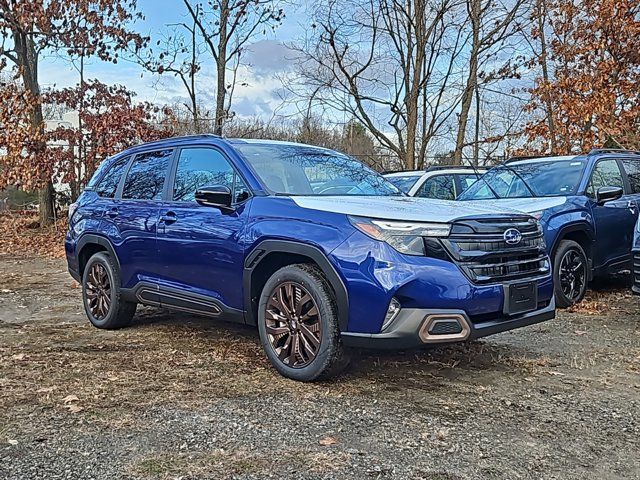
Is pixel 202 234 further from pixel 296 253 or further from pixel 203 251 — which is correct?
pixel 296 253

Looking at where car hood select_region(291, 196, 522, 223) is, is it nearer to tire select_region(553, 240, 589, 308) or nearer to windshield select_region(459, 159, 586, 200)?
tire select_region(553, 240, 589, 308)

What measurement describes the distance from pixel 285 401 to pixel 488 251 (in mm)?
1612

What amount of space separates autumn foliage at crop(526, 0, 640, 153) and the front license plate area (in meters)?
9.16

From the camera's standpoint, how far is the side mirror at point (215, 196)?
4.52 m

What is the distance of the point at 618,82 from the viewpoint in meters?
13.4

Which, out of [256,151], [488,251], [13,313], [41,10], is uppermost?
[41,10]

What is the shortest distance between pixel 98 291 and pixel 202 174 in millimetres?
1832

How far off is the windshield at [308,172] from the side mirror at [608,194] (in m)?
3.12

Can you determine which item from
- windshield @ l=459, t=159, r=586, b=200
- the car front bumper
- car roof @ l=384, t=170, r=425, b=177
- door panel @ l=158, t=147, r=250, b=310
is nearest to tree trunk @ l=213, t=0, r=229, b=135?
car roof @ l=384, t=170, r=425, b=177

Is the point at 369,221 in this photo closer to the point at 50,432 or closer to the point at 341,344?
the point at 341,344

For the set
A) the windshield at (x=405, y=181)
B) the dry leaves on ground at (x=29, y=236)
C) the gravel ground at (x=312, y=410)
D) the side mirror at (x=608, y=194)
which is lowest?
the gravel ground at (x=312, y=410)

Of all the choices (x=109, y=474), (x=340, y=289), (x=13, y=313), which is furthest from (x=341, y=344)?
(x=13, y=313)

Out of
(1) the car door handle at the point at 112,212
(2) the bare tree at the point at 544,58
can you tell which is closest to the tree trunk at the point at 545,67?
(2) the bare tree at the point at 544,58

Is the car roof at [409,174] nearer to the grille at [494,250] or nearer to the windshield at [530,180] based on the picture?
the windshield at [530,180]
